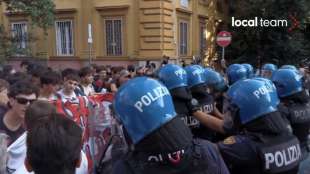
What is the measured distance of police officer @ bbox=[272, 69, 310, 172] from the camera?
12.6 feet

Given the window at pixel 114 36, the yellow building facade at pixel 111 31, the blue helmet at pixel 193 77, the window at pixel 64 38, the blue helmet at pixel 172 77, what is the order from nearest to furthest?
1. the blue helmet at pixel 172 77
2. the blue helmet at pixel 193 77
3. the yellow building facade at pixel 111 31
4. the window at pixel 114 36
5. the window at pixel 64 38

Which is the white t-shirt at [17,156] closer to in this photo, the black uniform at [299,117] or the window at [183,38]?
the black uniform at [299,117]

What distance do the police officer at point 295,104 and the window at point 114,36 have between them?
1408 centimetres

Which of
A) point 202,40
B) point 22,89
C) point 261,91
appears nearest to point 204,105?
point 261,91

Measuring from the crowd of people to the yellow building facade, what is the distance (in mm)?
12087

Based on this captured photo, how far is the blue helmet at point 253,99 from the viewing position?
279 cm

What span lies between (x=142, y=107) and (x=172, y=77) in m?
2.17

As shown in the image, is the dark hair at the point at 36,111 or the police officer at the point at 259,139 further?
A: the dark hair at the point at 36,111

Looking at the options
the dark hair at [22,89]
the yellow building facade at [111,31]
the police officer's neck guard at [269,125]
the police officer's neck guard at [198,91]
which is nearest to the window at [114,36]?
the yellow building facade at [111,31]

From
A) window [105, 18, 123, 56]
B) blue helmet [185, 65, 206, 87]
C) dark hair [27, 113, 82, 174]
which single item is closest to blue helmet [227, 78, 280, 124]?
dark hair [27, 113, 82, 174]

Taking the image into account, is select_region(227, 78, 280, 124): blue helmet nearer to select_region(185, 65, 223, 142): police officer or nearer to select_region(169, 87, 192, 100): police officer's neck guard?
select_region(169, 87, 192, 100): police officer's neck guard

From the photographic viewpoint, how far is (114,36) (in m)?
18.0

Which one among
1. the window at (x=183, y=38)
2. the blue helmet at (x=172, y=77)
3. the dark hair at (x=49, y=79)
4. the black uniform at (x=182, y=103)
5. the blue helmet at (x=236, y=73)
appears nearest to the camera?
the black uniform at (x=182, y=103)

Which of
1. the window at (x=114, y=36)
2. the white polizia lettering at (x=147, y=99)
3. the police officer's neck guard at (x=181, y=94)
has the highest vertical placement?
the window at (x=114, y=36)
